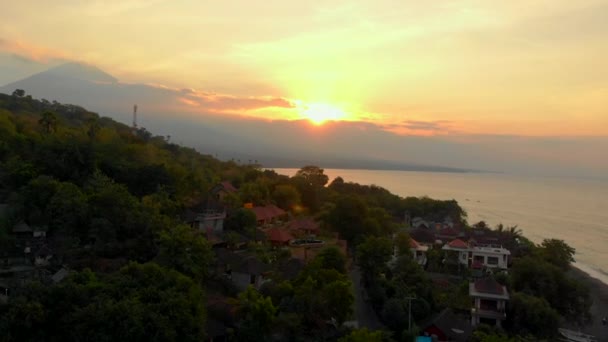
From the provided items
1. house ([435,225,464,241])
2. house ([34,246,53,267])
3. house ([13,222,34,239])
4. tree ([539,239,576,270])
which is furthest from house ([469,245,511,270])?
house ([13,222,34,239])

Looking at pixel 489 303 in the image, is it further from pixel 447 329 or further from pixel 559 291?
pixel 447 329

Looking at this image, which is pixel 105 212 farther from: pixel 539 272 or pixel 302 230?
pixel 539 272

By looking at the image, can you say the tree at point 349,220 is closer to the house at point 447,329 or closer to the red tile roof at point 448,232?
the red tile roof at point 448,232

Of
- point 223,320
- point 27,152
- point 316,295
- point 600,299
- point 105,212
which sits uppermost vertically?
point 27,152

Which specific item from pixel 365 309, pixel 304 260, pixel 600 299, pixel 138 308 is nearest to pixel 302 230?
pixel 304 260

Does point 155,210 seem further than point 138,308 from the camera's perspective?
Yes

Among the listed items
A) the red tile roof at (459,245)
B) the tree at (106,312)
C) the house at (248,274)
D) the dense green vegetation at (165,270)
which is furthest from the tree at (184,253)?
the red tile roof at (459,245)

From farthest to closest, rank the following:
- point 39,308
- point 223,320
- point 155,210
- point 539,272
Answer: point 539,272 < point 155,210 < point 223,320 < point 39,308
